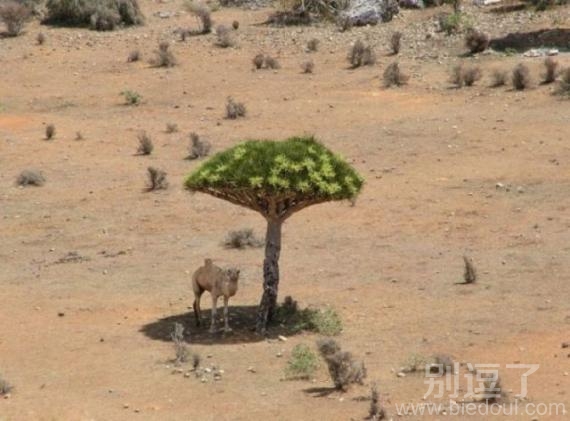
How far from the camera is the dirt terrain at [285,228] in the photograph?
13.3 metres

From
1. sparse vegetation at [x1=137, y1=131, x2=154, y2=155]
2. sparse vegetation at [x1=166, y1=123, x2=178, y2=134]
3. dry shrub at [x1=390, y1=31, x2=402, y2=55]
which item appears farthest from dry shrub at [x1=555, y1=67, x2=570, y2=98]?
sparse vegetation at [x1=137, y1=131, x2=154, y2=155]

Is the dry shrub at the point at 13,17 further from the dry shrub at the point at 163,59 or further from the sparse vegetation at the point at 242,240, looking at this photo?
the sparse vegetation at the point at 242,240

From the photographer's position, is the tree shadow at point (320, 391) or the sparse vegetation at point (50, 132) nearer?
the tree shadow at point (320, 391)

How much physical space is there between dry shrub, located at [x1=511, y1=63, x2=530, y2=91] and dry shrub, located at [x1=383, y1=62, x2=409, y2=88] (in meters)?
2.69

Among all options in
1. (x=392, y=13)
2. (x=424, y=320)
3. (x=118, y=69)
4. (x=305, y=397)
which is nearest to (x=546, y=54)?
(x=392, y=13)

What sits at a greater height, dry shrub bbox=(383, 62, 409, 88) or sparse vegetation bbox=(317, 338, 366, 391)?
dry shrub bbox=(383, 62, 409, 88)

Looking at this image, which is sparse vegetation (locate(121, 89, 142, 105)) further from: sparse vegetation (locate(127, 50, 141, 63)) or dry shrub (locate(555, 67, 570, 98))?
dry shrub (locate(555, 67, 570, 98))

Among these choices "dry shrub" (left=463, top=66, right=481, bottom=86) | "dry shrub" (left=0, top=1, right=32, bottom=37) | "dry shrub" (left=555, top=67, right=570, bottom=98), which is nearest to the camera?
"dry shrub" (left=555, top=67, right=570, bottom=98)

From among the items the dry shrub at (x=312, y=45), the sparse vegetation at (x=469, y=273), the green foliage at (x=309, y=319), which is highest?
the dry shrub at (x=312, y=45)

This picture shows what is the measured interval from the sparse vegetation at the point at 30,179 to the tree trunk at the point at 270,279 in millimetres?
8895

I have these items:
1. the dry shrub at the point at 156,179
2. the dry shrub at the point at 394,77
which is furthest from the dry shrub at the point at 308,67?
the dry shrub at the point at 156,179

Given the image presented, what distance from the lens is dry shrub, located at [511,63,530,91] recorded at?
1116 inches

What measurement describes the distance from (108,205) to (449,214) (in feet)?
18.6

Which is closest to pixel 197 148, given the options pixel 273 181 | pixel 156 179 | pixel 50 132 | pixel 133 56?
pixel 156 179
